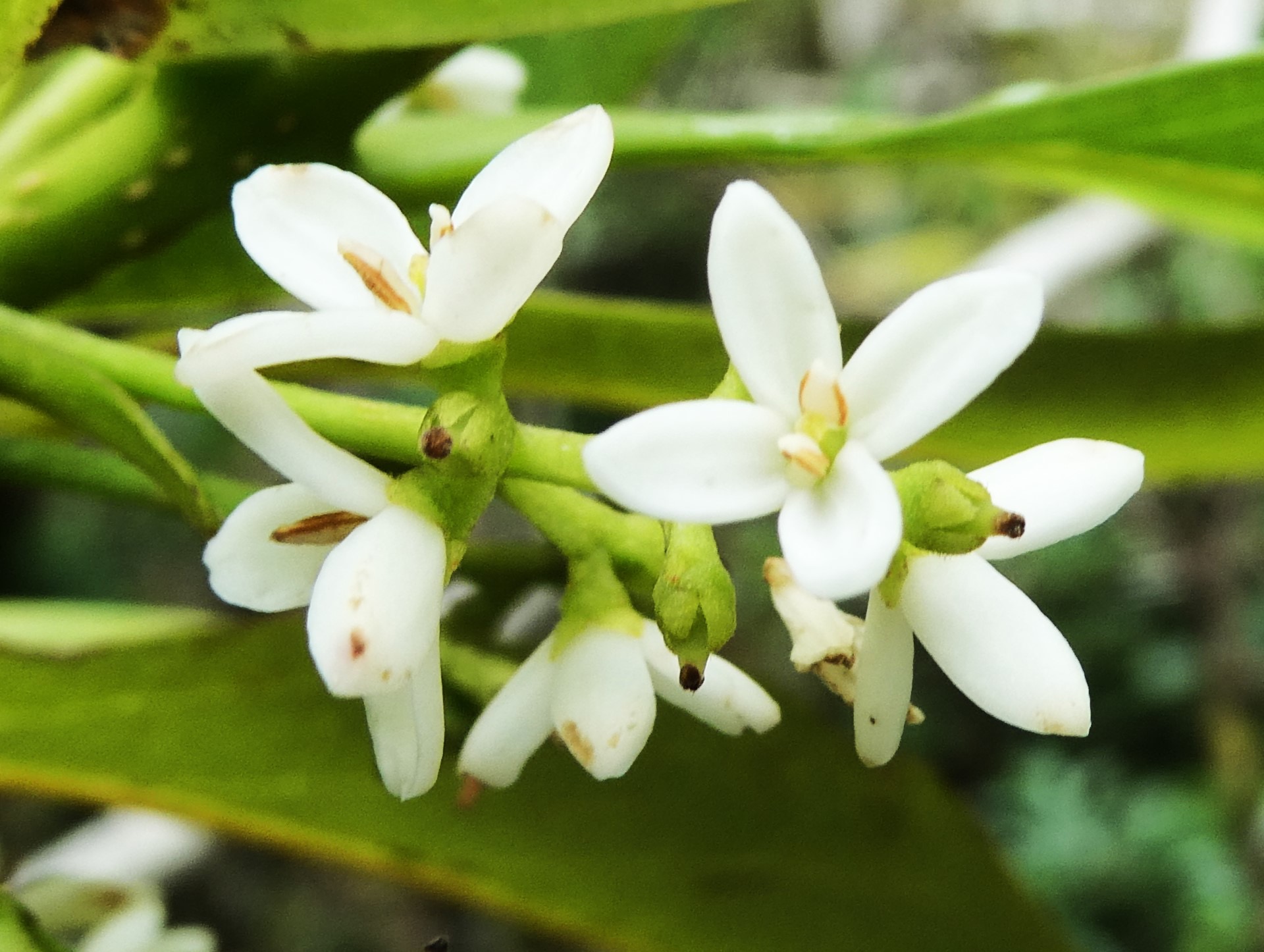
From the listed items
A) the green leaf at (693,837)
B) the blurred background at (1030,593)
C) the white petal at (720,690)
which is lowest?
the blurred background at (1030,593)

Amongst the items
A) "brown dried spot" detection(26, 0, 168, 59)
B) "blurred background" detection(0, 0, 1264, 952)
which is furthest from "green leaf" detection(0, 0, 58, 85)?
"blurred background" detection(0, 0, 1264, 952)

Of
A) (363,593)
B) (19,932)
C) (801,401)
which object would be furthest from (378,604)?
(19,932)

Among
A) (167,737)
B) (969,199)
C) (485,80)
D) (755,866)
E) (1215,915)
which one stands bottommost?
(1215,915)

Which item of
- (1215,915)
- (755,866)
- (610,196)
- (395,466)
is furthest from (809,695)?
(395,466)

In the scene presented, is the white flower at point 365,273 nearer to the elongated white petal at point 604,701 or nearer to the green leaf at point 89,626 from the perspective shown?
the elongated white petal at point 604,701

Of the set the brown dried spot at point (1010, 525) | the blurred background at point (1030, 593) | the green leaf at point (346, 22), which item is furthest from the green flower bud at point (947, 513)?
the blurred background at point (1030, 593)

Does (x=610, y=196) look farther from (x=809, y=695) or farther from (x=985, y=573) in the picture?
(x=985, y=573)
